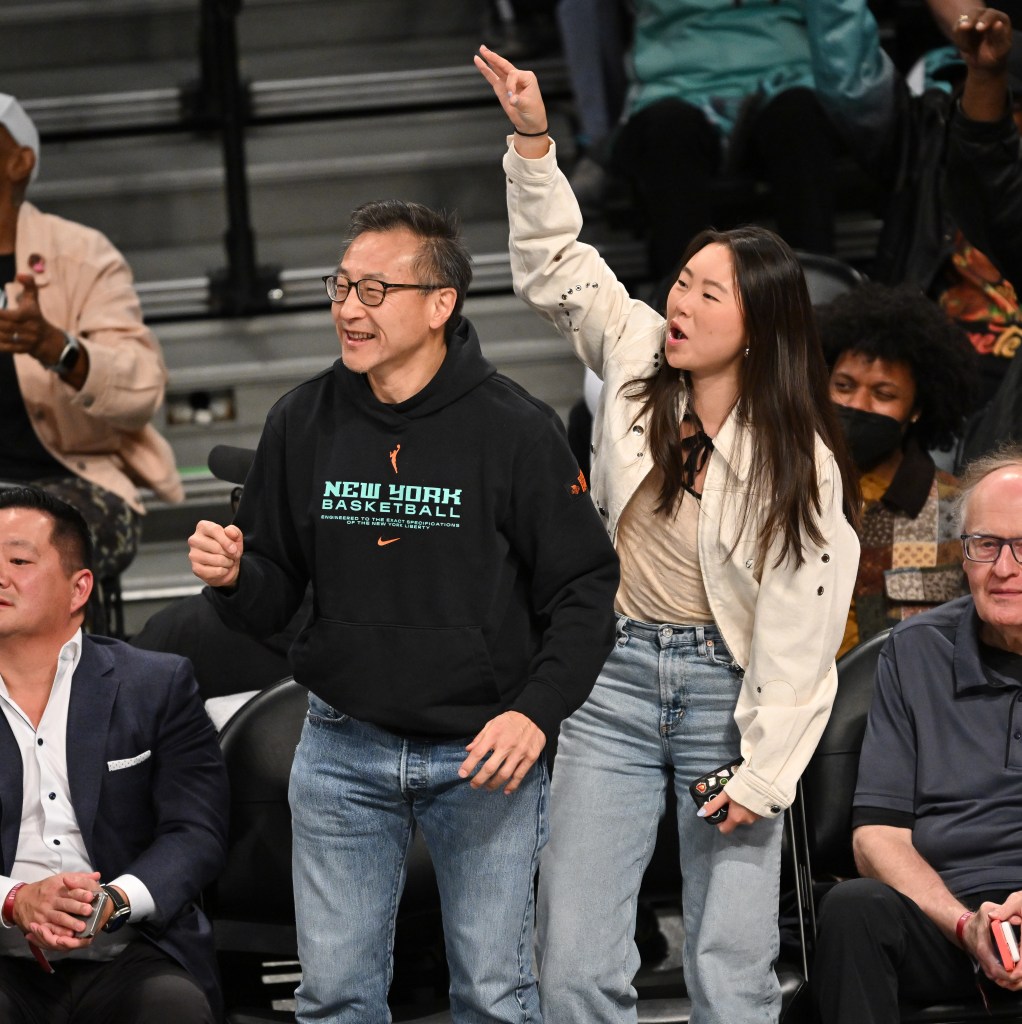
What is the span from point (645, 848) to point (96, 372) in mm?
1924

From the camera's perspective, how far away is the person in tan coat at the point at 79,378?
374cm

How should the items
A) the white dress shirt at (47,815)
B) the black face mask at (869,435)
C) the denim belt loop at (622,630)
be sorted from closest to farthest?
the denim belt loop at (622,630) < the white dress shirt at (47,815) < the black face mask at (869,435)

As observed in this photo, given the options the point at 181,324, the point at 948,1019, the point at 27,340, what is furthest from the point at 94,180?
the point at 948,1019

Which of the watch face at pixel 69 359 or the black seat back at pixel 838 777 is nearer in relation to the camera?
the black seat back at pixel 838 777

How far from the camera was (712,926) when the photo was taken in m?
2.36

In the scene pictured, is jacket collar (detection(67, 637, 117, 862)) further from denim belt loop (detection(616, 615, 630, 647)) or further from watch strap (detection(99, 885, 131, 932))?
denim belt loop (detection(616, 615, 630, 647))

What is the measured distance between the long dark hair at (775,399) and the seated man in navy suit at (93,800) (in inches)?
35.4

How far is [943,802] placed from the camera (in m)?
2.63

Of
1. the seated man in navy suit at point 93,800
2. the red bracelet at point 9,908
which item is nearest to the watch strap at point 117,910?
the seated man in navy suit at point 93,800

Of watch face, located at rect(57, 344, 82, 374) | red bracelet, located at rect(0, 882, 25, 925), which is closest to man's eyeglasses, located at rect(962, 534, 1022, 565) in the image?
red bracelet, located at rect(0, 882, 25, 925)

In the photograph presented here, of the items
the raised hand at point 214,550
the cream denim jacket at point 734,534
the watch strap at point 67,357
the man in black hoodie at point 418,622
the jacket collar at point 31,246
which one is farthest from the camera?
the jacket collar at point 31,246

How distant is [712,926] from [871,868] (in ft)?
1.21

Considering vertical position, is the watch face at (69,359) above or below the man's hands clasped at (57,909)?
above

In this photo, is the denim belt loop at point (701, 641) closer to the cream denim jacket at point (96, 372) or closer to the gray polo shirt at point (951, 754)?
the gray polo shirt at point (951, 754)
